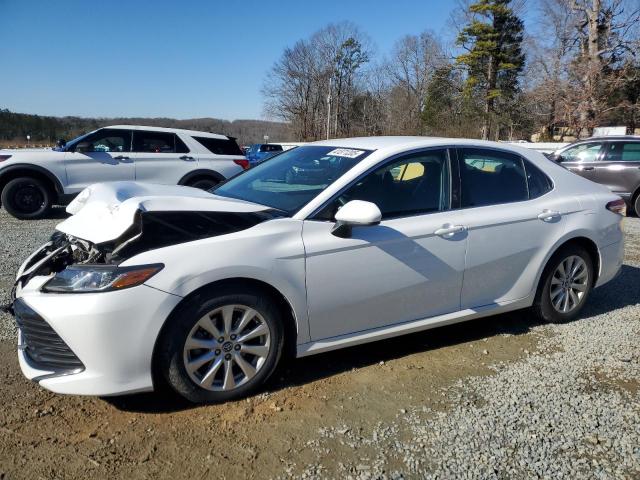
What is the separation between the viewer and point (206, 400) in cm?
288

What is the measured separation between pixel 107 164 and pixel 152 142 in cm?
92

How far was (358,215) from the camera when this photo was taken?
117 inches

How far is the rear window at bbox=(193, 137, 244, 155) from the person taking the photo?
10023 millimetres

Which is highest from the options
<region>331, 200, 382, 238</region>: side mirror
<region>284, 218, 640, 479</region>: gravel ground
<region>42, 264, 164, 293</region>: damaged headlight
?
<region>331, 200, 382, 238</region>: side mirror

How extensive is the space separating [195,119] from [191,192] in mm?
70559

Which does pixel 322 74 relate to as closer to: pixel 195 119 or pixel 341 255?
pixel 195 119

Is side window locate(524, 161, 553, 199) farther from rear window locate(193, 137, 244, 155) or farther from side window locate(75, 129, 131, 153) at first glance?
side window locate(75, 129, 131, 153)

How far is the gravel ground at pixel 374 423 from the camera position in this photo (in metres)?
2.44

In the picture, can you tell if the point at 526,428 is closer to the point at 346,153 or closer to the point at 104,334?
the point at 346,153

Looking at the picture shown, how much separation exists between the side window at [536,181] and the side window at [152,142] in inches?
287

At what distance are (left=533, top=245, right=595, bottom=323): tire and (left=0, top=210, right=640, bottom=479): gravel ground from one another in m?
0.45

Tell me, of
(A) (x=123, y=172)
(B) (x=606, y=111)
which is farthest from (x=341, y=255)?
(B) (x=606, y=111)

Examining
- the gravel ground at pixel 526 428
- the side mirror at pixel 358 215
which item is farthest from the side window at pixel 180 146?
the gravel ground at pixel 526 428

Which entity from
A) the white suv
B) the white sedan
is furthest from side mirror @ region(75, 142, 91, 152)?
the white sedan
